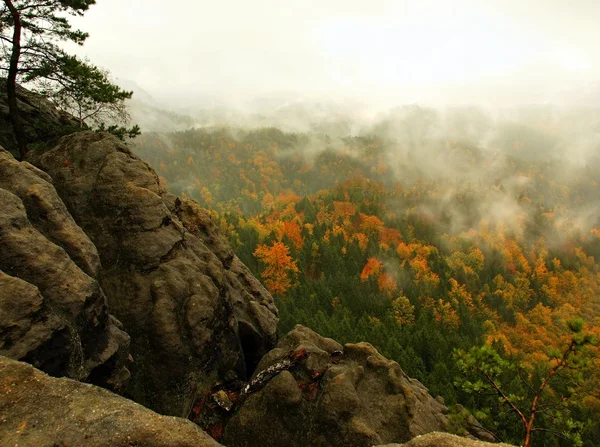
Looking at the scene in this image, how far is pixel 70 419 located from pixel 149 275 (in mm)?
12249

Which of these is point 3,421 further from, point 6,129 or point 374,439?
point 6,129

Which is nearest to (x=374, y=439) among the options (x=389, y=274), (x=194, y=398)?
(x=194, y=398)

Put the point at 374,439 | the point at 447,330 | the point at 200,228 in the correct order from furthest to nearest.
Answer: the point at 447,330
the point at 200,228
the point at 374,439

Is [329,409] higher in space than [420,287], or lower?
higher

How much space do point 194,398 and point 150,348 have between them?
3.79 m

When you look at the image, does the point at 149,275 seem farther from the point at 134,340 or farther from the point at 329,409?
the point at 329,409

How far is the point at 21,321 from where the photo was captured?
11.1 m

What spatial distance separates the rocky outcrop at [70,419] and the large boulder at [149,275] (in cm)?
967

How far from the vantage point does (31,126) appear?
953 inches

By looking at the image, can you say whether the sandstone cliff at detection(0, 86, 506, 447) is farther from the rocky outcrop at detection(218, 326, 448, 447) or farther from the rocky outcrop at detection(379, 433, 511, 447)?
the rocky outcrop at detection(379, 433, 511, 447)

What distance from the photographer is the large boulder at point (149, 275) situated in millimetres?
18797

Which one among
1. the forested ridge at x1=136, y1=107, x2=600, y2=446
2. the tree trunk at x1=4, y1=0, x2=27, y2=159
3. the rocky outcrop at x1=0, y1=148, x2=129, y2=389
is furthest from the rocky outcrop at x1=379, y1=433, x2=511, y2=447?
the tree trunk at x1=4, y1=0, x2=27, y2=159

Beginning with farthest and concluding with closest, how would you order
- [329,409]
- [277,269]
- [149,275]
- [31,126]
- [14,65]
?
[277,269], [31,126], [149,275], [14,65], [329,409]

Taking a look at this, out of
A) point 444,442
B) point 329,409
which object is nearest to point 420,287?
point 329,409
